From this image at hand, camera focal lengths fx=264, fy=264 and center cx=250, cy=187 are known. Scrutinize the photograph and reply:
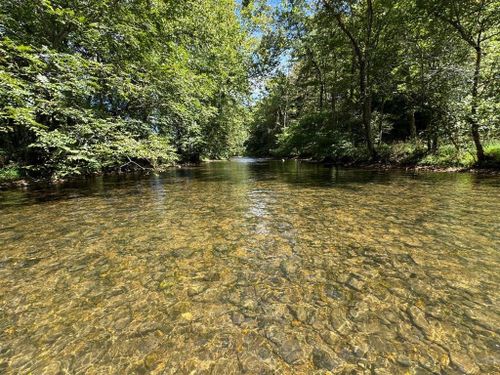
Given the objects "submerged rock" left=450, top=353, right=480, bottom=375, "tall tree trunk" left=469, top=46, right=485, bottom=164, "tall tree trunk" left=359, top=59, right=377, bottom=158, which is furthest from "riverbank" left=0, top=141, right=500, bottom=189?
"submerged rock" left=450, top=353, right=480, bottom=375

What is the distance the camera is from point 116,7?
1201cm

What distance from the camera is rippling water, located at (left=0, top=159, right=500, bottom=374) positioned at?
252cm

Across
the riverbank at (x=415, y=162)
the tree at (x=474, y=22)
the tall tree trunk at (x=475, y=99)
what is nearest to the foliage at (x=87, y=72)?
the riverbank at (x=415, y=162)

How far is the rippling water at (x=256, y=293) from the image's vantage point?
8.26 ft

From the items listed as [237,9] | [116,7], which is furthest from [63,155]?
[237,9]

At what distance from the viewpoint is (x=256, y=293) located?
357 centimetres

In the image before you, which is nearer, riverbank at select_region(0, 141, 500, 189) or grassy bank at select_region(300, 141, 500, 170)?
riverbank at select_region(0, 141, 500, 189)

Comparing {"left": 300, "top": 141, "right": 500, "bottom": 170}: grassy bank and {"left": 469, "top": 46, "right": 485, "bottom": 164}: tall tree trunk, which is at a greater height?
{"left": 469, "top": 46, "right": 485, "bottom": 164}: tall tree trunk

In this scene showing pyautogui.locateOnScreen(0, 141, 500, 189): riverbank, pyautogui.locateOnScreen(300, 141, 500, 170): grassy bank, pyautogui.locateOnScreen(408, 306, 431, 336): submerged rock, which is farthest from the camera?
pyautogui.locateOnScreen(300, 141, 500, 170): grassy bank

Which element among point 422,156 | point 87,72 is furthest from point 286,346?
point 422,156

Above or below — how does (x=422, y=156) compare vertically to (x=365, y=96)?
below

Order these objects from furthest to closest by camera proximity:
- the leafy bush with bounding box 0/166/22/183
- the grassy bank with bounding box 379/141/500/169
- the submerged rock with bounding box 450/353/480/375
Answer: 1. the leafy bush with bounding box 0/166/22/183
2. the grassy bank with bounding box 379/141/500/169
3. the submerged rock with bounding box 450/353/480/375

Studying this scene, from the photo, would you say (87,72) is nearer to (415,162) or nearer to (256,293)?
(256,293)

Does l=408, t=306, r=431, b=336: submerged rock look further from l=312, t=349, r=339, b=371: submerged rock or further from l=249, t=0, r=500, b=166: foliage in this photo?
l=249, t=0, r=500, b=166: foliage
